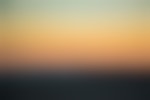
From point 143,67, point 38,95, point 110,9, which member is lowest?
point 38,95

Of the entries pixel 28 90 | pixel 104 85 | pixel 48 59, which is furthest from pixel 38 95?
pixel 104 85

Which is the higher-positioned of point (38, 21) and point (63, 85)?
point (38, 21)

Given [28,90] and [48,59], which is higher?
[48,59]

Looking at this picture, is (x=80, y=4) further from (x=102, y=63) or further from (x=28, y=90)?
(x=28, y=90)

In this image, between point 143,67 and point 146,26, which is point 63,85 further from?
point 146,26

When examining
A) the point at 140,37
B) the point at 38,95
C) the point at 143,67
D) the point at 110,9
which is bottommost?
the point at 38,95

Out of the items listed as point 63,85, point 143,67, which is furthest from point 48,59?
point 143,67
